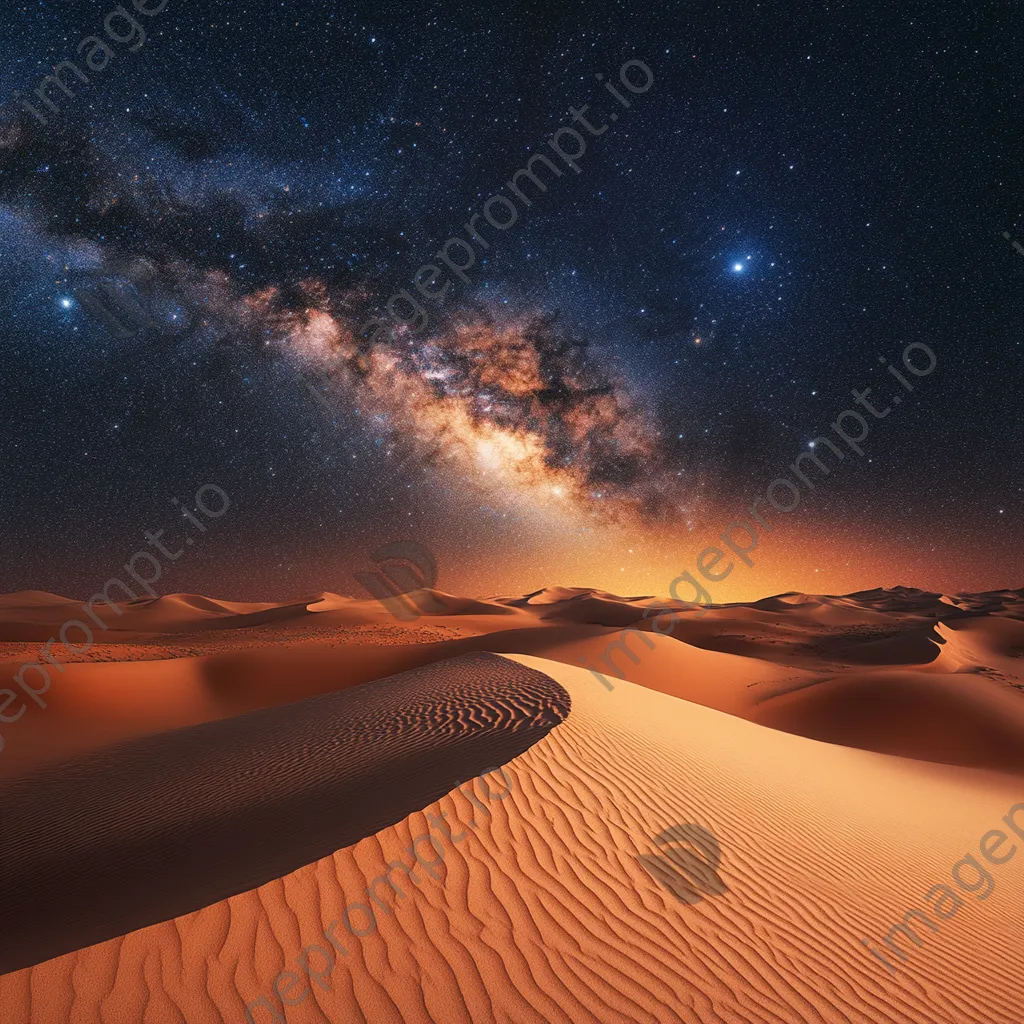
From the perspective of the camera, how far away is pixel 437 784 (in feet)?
14.8

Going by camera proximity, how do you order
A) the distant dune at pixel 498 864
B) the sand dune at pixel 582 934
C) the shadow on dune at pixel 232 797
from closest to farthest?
the sand dune at pixel 582 934 → the distant dune at pixel 498 864 → the shadow on dune at pixel 232 797

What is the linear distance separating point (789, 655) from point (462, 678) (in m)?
24.3

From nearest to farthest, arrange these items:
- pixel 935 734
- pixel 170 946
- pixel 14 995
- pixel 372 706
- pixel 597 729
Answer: pixel 14 995, pixel 170 946, pixel 597 729, pixel 372 706, pixel 935 734

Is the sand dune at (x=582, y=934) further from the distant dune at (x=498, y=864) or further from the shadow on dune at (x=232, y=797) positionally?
the shadow on dune at (x=232, y=797)

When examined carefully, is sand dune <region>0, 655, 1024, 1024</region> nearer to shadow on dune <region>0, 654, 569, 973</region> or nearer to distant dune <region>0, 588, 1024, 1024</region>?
distant dune <region>0, 588, 1024, 1024</region>

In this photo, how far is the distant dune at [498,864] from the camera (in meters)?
2.75

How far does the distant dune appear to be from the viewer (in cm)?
275

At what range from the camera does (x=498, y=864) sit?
3.69 metres

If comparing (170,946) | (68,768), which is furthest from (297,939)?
(68,768)

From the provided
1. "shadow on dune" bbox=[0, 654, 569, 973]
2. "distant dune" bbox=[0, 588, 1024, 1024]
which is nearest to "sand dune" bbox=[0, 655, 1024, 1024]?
"distant dune" bbox=[0, 588, 1024, 1024]

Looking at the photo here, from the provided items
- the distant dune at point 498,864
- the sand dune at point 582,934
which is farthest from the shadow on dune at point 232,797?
the sand dune at point 582,934

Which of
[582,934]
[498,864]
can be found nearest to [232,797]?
→ [498,864]

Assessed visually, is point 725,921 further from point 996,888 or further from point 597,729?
point 996,888

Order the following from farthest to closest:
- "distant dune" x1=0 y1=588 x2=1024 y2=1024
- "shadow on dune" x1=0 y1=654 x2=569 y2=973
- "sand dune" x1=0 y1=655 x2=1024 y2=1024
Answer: "shadow on dune" x1=0 y1=654 x2=569 y2=973 → "distant dune" x1=0 y1=588 x2=1024 y2=1024 → "sand dune" x1=0 y1=655 x2=1024 y2=1024
